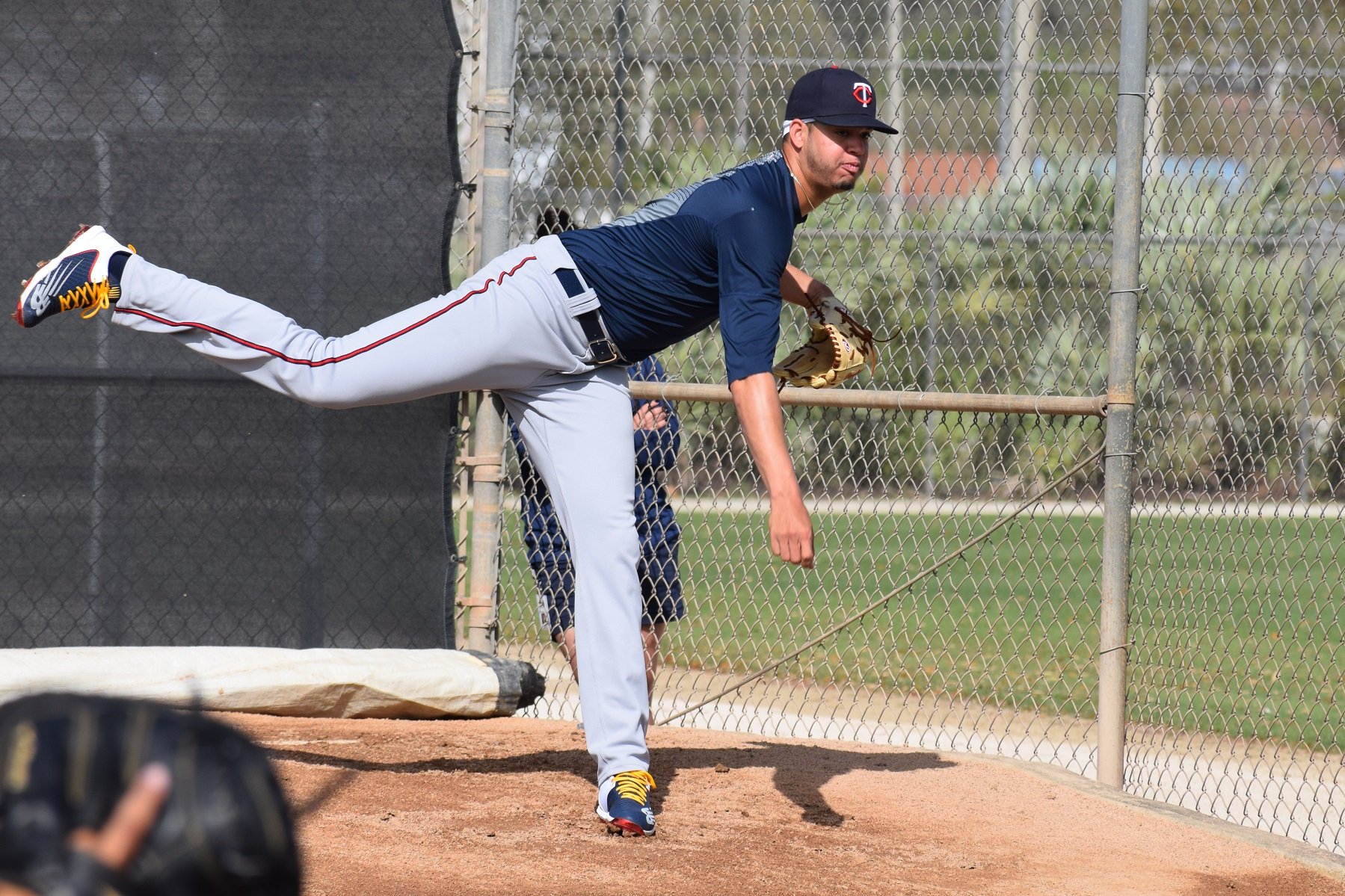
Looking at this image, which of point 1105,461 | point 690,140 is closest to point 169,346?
point 1105,461

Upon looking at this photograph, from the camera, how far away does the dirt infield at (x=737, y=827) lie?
3568 millimetres

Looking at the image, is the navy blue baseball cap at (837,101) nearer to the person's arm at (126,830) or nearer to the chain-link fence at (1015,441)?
the chain-link fence at (1015,441)

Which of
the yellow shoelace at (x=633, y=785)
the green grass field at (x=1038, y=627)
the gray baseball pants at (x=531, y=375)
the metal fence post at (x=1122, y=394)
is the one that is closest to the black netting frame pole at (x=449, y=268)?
the green grass field at (x=1038, y=627)

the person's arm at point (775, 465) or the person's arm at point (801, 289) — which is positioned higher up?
the person's arm at point (801, 289)

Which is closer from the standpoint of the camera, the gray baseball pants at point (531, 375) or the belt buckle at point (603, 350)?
the gray baseball pants at point (531, 375)

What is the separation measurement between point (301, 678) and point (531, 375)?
6.19 ft

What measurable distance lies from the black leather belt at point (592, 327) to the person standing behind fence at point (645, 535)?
1.67 m

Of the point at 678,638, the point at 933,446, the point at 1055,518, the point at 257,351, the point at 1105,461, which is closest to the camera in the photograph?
the point at 257,351

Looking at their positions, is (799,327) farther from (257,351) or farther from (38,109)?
(257,351)

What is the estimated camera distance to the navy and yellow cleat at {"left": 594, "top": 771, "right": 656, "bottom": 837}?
3.85 m

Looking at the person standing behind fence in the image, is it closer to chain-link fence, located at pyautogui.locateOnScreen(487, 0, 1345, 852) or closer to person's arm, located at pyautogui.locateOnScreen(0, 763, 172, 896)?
chain-link fence, located at pyautogui.locateOnScreen(487, 0, 1345, 852)

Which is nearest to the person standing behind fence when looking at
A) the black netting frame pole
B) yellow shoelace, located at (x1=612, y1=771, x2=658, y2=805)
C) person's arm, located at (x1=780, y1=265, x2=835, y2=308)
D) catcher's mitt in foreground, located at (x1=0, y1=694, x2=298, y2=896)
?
the black netting frame pole

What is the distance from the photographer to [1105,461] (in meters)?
4.99

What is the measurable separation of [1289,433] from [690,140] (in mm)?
7248
